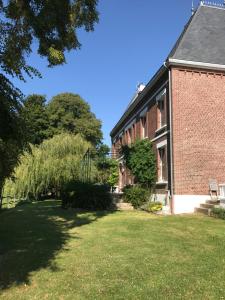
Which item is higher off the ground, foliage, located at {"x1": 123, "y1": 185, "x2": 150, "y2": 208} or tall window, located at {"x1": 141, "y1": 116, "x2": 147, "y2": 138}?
tall window, located at {"x1": 141, "y1": 116, "x2": 147, "y2": 138}

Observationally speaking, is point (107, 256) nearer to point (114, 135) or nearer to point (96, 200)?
point (96, 200)

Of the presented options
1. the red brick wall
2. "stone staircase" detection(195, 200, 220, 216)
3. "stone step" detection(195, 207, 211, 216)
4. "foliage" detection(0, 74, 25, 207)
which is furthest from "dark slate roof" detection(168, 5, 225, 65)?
"foliage" detection(0, 74, 25, 207)

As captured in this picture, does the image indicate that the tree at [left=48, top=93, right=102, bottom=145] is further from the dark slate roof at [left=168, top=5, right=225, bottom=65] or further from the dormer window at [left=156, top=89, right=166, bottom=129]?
the dark slate roof at [left=168, top=5, right=225, bottom=65]

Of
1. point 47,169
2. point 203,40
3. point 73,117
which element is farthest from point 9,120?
point 73,117

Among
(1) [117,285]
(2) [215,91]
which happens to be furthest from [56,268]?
(2) [215,91]

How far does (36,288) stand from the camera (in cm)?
646

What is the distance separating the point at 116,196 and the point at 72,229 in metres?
9.29

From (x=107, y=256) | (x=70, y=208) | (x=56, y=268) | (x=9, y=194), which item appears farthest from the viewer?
(x=9, y=194)

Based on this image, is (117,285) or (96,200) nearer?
(117,285)

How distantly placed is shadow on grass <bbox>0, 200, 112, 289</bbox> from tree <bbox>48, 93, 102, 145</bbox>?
2926 centimetres

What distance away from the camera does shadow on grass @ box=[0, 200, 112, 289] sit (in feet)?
24.4

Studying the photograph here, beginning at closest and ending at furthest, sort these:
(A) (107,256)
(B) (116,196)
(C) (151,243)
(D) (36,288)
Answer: (D) (36,288) → (A) (107,256) → (C) (151,243) → (B) (116,196)

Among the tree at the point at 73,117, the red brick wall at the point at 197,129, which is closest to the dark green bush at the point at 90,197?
the red brick wall at the point at 197,129

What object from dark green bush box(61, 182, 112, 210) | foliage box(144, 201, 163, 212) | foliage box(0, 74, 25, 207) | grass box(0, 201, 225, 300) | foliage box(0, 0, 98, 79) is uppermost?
foliage box(0, 0, 98, 79)
